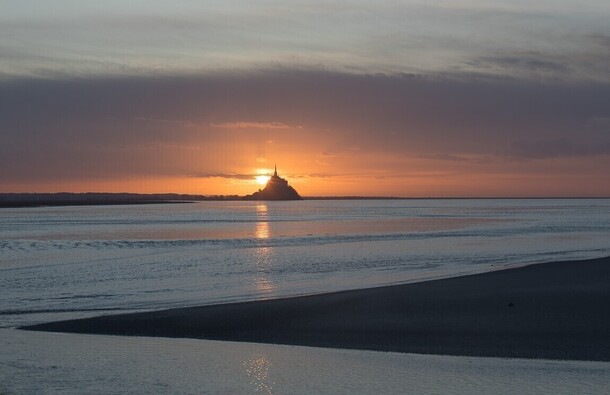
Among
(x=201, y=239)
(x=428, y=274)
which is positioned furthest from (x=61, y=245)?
(x=428, y=274)

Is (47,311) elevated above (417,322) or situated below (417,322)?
below

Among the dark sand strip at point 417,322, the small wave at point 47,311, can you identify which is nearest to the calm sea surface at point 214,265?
the small wave at point 47,311

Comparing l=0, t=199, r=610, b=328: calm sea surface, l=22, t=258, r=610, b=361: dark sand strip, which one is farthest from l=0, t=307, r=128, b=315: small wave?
l=22, t=258, r=610, b=361: dark sand strip

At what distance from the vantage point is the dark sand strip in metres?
16.5

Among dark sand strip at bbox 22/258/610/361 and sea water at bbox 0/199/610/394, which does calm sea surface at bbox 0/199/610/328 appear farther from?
dark sand strip at bbox 22/258/610/361

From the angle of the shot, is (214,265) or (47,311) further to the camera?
(214,265)

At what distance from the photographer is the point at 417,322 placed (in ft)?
63.0

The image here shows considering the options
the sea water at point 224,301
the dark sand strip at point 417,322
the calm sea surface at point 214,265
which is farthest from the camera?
the calm sea surface at point 214,265

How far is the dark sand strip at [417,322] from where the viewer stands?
649 inches

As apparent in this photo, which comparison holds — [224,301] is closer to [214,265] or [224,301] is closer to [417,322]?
[417,322]

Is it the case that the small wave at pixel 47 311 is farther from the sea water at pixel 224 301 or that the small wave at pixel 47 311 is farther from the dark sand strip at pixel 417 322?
the dark sand strip at pixel 417 322

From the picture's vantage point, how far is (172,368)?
14.6 metres

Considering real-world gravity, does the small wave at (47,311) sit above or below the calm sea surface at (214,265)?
below

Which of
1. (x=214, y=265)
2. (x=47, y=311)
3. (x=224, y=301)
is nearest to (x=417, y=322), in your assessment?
(x=224, y=301)
